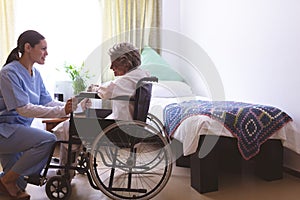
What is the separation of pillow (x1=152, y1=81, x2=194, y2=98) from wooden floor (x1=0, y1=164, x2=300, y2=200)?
1.20 metres

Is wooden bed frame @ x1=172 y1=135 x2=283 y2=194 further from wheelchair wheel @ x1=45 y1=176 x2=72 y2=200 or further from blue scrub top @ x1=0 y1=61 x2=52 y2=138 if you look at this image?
blue scrub top @ x1=0 y1=61 x2=52 y2=138

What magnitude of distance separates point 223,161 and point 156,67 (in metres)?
1.58

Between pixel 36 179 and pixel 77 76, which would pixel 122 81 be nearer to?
pixel 36 179

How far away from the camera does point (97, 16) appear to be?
392cm

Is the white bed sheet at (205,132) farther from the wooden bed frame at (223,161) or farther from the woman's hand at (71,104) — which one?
the woman's hand at (71,104)

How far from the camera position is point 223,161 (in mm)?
2594

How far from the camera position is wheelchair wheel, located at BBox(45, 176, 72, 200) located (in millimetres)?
1977

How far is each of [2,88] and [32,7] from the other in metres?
2.03

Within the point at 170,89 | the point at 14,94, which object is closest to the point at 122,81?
the point at 14,94

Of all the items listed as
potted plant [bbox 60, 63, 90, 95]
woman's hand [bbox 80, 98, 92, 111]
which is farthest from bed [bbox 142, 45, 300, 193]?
potted plant [bbox 60, 63, 90, 95]

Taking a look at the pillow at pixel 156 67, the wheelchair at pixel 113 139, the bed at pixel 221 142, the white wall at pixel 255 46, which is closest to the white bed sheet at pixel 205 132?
the bed at pixel 221 142

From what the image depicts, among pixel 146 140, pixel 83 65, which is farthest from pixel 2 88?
pixel 83 65

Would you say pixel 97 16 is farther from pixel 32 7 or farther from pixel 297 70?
pixel 297 70

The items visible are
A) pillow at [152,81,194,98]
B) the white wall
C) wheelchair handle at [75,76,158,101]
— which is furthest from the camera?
pillow at [152,81,194,98]
